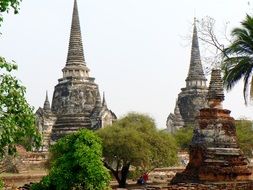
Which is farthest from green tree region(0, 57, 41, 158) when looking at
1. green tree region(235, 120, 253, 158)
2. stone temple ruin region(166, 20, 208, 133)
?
stone temple ruin region(166, 20, 208, 133)

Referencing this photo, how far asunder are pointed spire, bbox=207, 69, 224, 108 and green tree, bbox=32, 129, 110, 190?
28.1 ft

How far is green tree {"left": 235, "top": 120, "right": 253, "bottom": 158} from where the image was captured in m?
39.8

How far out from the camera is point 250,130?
139ft

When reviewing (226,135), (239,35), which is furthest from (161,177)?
(239,35)

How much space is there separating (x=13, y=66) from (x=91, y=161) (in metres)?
7.47

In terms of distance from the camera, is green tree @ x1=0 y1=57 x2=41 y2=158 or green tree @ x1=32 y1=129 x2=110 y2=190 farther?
green tree @ x1=32 y1=129 x2=110 y2=190

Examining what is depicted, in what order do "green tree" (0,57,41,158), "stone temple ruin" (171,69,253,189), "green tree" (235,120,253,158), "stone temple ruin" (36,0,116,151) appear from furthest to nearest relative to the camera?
"stone temple ruin" (36,0,116,151) → "green tree" (235,120,253,158) → "stone temple ruin" (171,69,253,189) → "green tree" (0,57,41,158)

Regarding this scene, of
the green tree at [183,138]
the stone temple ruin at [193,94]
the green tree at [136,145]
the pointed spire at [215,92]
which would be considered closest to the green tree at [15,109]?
the pointed spire at [215,92]

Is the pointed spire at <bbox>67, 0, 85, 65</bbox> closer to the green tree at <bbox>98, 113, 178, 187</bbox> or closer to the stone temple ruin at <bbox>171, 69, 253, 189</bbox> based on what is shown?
the green tree at <bbox>98, 113, 178, 187</bbox>

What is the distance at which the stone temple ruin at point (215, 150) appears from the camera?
2056 cm

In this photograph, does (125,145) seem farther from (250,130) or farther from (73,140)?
(250,130)

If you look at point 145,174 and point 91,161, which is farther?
point 145,174

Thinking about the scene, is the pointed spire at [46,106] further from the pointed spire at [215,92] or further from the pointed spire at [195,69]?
the pointed spire at [215,92]

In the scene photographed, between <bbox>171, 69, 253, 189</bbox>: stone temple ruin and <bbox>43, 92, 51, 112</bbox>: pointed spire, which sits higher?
<bbox>43, 92, 51, 112</bbox>: pointed spire
